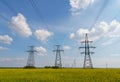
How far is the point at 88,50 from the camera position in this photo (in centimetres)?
7906

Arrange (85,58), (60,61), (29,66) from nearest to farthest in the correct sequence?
(85,58) → (60,61) → (29,66)

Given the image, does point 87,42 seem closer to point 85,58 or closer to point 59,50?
point 85,58

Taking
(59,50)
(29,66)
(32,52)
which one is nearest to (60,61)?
(59,50)

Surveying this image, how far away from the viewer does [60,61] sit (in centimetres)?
9900

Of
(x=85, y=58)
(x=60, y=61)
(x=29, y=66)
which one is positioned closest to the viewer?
(x=85, y=58)

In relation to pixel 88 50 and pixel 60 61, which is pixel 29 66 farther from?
pixel 88 50

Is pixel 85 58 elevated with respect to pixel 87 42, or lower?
lower

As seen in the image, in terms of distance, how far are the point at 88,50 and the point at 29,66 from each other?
41.4 m

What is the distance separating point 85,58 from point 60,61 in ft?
77.9

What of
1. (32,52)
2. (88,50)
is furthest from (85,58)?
(32,52)

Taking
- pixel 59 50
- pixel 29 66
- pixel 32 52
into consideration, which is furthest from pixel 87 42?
pixel 29 66

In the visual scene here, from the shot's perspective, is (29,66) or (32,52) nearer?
(32,52)

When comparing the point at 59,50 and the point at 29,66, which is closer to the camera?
the point at 59,50

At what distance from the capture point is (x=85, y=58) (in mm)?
76875
